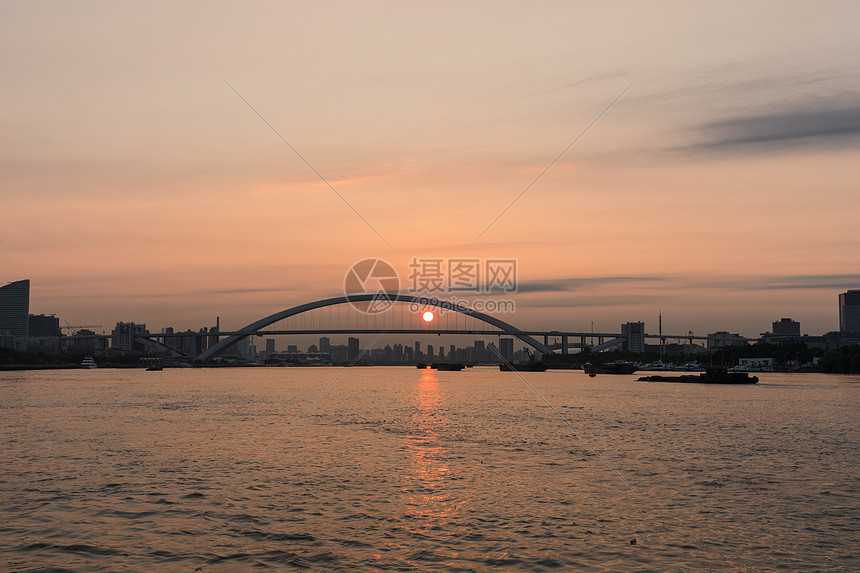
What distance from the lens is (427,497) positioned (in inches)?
803

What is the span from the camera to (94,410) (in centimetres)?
→ 5091

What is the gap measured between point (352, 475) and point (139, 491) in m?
6.56

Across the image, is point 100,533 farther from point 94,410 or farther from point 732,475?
point 94,410

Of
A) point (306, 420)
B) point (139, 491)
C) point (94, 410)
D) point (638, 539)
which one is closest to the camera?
point (638, 539)

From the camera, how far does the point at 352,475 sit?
78.0ft

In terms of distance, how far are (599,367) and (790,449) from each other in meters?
147

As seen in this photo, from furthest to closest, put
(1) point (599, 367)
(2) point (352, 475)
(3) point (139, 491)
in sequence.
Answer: (1) point (599, 367)
(2) point (352, 475)
(3) point (139, 491)

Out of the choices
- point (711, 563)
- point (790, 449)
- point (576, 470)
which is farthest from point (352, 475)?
point (790, 449)

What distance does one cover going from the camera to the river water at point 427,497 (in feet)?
48.3

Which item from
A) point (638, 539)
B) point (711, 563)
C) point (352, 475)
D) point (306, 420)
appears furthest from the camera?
point (306, 420)

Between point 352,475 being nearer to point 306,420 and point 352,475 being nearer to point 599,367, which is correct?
point 306,420

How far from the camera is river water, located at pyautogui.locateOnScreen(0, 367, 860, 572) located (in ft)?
48.3

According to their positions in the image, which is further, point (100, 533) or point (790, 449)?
point (790, 449)

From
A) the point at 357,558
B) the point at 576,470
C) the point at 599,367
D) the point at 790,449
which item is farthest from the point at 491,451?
the point at 599,367
